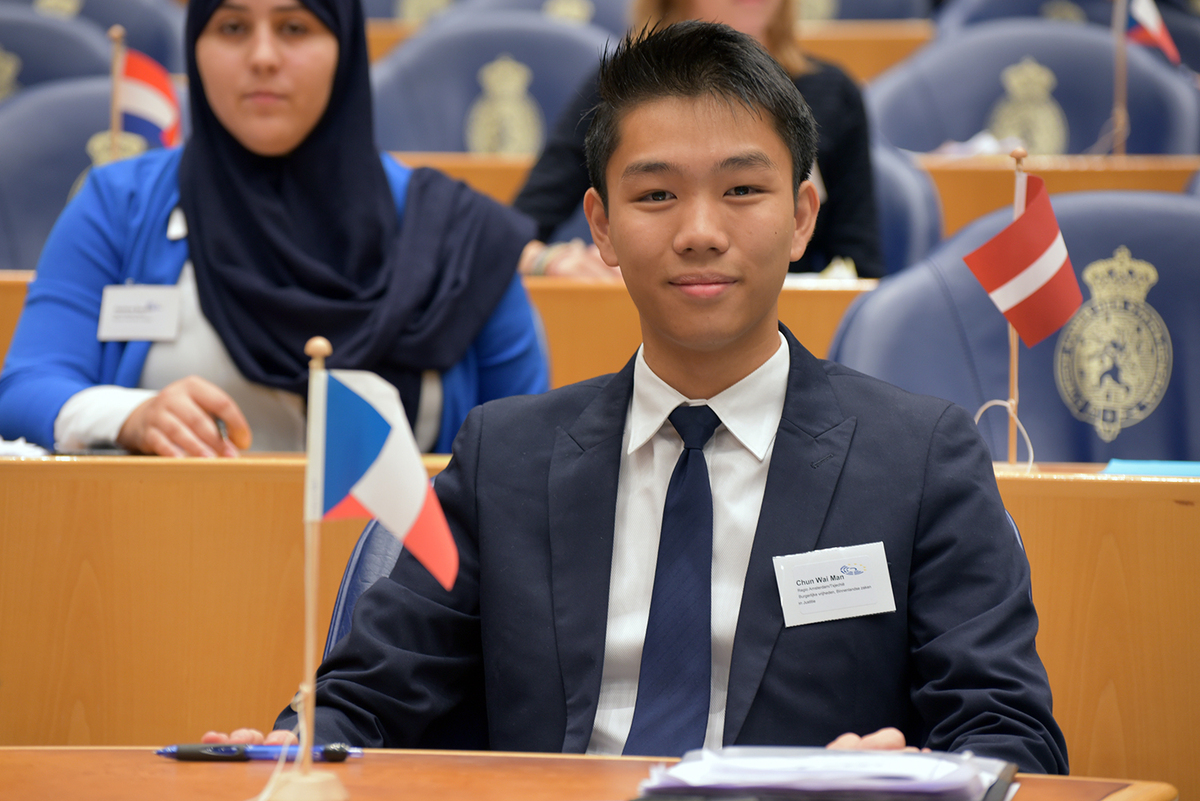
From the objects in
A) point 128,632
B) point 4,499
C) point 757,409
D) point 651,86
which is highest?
point 651,86

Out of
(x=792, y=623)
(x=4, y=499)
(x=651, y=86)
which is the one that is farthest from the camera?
(x=4, y=499)

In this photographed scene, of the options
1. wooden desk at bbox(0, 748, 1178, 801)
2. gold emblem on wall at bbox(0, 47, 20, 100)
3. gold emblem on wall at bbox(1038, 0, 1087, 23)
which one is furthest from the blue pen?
gold emblem on wall at bbox(1038, 0, 1087, 23)

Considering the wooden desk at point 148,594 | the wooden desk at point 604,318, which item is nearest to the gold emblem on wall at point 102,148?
the wooden desk at point 604,318

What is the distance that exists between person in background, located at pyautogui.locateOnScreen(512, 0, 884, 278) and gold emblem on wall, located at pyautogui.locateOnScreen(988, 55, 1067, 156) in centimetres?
110

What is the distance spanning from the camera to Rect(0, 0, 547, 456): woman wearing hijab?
6.52 feet

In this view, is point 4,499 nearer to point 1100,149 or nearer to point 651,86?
point 651,86

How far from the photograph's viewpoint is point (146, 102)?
2.98 m

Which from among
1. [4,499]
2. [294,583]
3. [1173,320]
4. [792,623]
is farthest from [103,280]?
[1173,320]

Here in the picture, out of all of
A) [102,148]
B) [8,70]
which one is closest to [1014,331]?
[102,148]

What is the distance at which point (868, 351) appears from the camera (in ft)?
6.40

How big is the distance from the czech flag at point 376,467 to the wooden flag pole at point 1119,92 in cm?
320

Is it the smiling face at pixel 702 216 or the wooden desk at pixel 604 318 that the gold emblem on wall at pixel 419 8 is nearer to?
the wooden desk at pixel 604 318

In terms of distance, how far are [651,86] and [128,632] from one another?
867 millimetres

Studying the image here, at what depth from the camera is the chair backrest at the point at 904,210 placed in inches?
121
